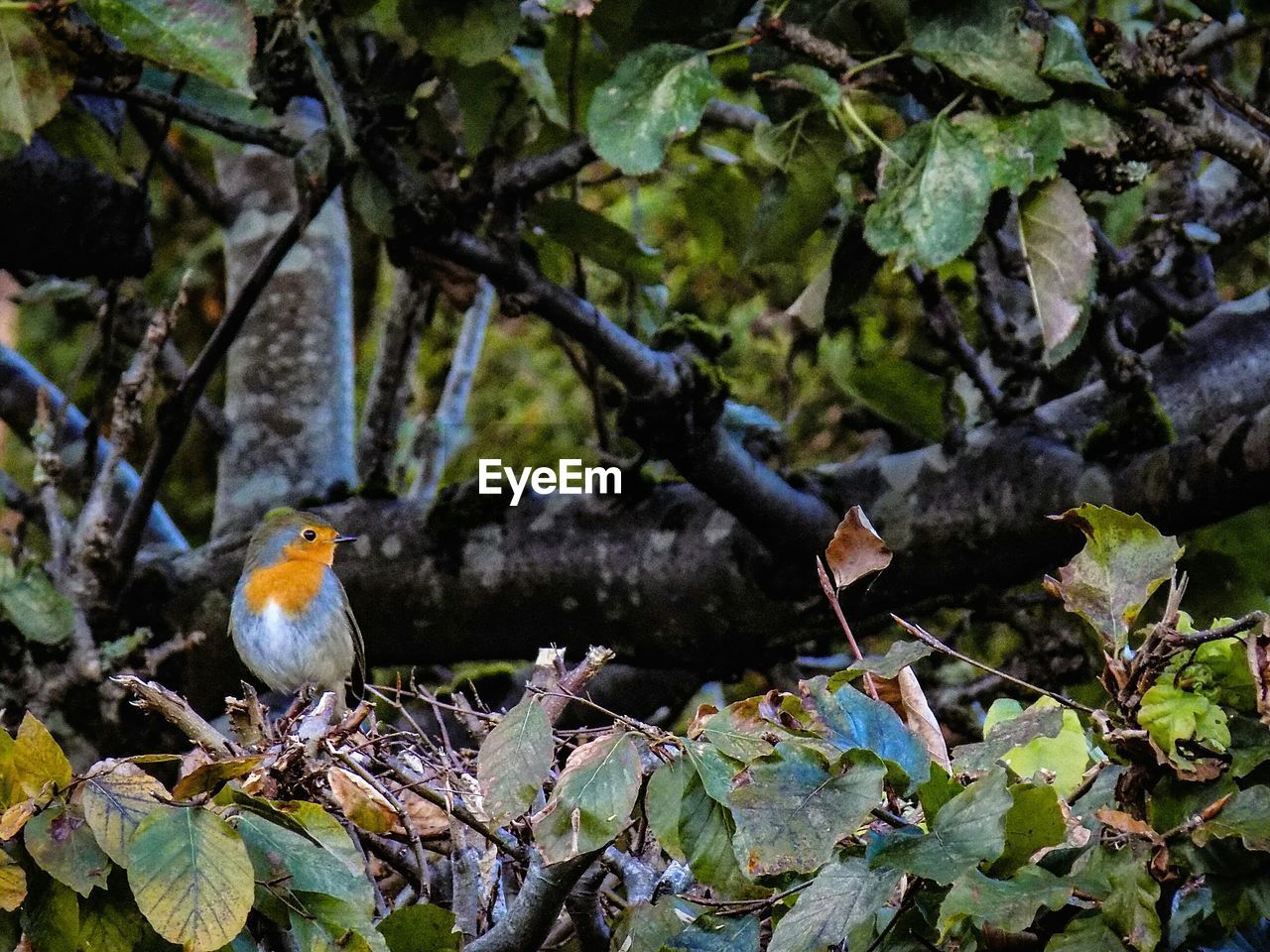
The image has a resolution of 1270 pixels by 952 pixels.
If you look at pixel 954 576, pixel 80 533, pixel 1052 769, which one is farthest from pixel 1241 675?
pixel 80 533

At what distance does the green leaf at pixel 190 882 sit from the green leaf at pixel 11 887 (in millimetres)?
84

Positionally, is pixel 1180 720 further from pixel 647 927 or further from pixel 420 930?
pixel 420 930

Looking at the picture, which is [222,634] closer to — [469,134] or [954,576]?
[469,134]

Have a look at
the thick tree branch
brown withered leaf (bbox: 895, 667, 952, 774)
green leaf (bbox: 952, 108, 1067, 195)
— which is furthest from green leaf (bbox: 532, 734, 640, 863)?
the thick tree branch

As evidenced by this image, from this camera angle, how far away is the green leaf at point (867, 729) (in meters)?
1.17

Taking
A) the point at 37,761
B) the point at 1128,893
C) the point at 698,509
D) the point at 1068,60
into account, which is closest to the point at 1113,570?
the point at 1128,893

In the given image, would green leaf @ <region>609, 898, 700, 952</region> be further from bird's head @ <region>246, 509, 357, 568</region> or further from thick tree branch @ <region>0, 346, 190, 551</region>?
thick tree branch @ <region>0, 346, 190, 551</region>

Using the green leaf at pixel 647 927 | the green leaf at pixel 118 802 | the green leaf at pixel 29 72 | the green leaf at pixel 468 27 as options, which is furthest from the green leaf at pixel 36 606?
the green leaf at pixel 647 927

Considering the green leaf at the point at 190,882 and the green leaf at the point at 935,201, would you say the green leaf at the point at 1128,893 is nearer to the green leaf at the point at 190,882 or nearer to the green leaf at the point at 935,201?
the green leaf at the point at 190,882

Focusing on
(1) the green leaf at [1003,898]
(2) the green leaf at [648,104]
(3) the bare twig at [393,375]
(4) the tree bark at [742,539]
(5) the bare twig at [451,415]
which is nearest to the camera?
(1) the green leaf at [1003,898]

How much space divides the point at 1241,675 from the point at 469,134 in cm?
250

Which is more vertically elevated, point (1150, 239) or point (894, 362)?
point (1150, 239)

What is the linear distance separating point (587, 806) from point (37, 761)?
1.39 ft

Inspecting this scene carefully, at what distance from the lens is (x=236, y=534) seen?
3.89 meters
